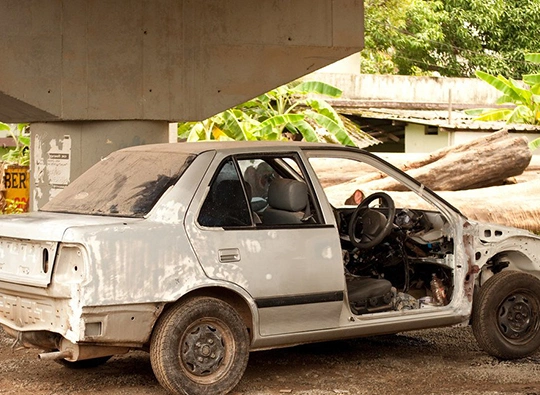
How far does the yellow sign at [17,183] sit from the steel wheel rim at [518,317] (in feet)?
29.2

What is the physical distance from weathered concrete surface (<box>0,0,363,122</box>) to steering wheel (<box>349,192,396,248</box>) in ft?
14.6

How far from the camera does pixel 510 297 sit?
321 inches

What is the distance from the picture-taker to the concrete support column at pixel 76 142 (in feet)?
39.2

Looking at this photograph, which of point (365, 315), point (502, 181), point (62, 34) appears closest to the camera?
point (365, 315)

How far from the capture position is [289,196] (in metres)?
7.29

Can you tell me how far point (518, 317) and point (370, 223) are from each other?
1.30 meters

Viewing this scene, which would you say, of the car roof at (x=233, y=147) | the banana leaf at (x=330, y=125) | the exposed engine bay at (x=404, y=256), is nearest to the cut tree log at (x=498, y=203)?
the banana leaf at (x=330, y=125)

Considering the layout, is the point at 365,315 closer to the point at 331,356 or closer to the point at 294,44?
the point at 331,356

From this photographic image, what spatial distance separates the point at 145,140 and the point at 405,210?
174 inches

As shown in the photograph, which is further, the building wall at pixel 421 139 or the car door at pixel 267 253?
the building wall at pixel 421 139

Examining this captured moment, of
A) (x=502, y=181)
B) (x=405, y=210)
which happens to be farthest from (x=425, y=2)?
(x=405, y=210)

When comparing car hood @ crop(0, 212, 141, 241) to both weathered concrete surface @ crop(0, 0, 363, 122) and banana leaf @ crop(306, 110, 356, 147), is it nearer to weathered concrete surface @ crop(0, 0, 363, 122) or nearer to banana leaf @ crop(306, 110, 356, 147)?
weathered concrete surface @ crop(0, 0, 363, 122)

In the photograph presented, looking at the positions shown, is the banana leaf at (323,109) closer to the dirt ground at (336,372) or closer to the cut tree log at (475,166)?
the cut tree log at (475,166)

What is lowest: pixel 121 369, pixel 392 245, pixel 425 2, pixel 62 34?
pixel 121 369
